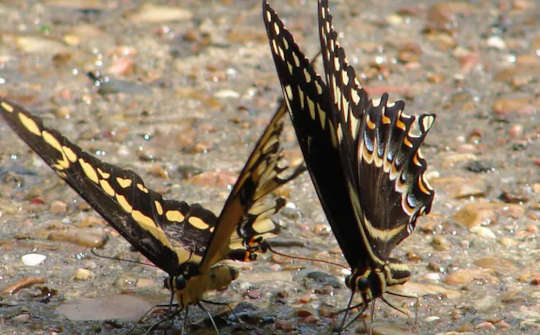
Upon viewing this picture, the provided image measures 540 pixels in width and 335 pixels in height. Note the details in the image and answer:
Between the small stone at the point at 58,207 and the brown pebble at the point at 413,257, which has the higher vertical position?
the small stone at the point at 58,207

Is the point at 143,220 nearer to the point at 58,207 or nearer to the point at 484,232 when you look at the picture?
the point at 58,207

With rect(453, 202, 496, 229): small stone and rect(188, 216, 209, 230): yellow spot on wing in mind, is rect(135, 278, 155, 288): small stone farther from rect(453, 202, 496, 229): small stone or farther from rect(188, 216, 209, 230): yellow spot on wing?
rect(453, 202, 496, 229): small stone

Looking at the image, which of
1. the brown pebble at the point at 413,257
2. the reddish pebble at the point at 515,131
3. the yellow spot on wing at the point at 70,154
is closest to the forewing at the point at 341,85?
the brown pebble at the point at 413,257

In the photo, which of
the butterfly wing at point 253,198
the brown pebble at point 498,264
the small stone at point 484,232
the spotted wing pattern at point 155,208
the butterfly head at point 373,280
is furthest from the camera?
the small stone at point 484,232

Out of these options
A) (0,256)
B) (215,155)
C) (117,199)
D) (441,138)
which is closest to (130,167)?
(215,155)

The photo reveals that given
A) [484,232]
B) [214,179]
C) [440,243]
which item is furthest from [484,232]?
[214,179]

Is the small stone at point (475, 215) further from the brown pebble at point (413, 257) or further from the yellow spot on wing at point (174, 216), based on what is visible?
the yellow spot on wing at point (174, 216)

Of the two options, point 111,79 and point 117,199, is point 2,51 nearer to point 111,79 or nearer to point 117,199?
point 111,79
